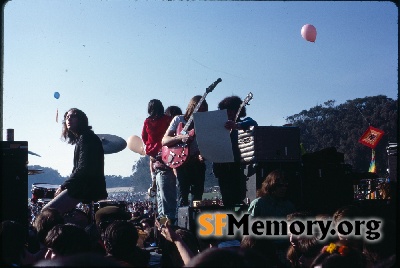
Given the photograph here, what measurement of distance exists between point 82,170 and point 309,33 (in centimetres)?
600

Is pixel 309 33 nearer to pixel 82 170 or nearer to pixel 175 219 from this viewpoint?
pixel 175 219

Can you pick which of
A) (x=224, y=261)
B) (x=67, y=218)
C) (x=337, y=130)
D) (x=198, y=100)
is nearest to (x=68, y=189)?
(x=67, y=218)

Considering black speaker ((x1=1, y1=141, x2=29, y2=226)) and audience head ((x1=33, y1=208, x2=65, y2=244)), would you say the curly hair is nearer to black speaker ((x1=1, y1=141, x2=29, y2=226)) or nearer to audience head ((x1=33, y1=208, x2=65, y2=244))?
black speaker ((x1=1, y1=141, x2=29, y2=226))

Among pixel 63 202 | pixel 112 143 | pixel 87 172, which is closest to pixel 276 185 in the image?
pixel 87 172

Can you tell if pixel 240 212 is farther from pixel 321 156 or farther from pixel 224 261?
pixel 224 261

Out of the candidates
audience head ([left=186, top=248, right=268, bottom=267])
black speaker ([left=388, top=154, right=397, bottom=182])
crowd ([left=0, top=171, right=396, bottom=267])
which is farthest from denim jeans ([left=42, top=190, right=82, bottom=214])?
audience head ([left=186, top=248, right=268, bottom=267])

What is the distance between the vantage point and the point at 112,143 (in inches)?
469

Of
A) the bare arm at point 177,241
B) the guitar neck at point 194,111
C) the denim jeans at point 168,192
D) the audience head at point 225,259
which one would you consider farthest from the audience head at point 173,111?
the audience head at point 225,259

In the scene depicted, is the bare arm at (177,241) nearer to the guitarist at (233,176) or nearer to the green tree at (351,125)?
the guitarist at (233,176)

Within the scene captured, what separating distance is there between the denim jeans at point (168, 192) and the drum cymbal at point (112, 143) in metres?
4.71

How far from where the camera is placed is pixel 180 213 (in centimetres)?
622

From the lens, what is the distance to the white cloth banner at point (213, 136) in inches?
253

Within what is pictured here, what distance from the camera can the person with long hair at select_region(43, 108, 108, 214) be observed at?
242 inches

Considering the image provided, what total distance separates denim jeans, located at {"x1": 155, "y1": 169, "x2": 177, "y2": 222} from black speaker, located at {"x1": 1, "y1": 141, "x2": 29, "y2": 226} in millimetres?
1708
